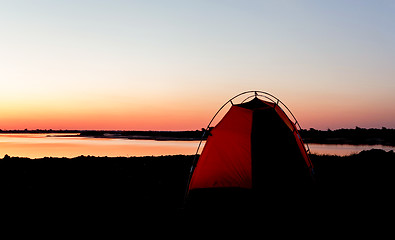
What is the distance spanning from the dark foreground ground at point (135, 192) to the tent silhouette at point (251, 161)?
0.44 metres

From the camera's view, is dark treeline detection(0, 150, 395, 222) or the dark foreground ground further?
dark treeline detection(0, 150, 395, 222)

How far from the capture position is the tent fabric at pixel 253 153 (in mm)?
9242

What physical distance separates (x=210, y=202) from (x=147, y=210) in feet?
5.71

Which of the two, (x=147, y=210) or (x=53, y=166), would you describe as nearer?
(x=147, y=210)

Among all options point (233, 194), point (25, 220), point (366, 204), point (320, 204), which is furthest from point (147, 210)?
point (366, 204)

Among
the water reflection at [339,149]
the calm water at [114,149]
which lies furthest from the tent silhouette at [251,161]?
the calm water at [114,149]

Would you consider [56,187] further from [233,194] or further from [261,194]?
[261,194]

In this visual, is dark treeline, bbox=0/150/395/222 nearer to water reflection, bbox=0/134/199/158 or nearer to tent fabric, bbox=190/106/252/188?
tent fabric, bbox=190/106/252/188

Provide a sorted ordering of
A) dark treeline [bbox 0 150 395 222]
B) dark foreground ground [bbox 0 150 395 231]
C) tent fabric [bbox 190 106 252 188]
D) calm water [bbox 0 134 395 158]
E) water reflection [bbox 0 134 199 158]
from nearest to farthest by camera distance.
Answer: dark foreground ground [bbox 0 150 395 231] < dark treeline [bbox 0 150 395 222] < tent fabric [bbox 190 106 252 188] < calm water [bbox 0 134 395 158] < water reflection [bbox 0 134 199 158]

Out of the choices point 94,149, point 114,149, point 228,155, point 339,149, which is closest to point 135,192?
point 228,155

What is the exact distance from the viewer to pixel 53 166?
684 inches

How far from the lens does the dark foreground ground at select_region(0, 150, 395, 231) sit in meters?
8.70

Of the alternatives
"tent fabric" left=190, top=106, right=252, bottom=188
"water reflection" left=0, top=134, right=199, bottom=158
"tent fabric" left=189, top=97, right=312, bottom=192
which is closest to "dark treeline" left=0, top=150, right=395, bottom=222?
"tent fabric" left=189, top=97, right=312, bottom=192

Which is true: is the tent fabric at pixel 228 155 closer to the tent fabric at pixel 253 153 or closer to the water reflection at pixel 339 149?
the tent fabric at pixel 253 153
